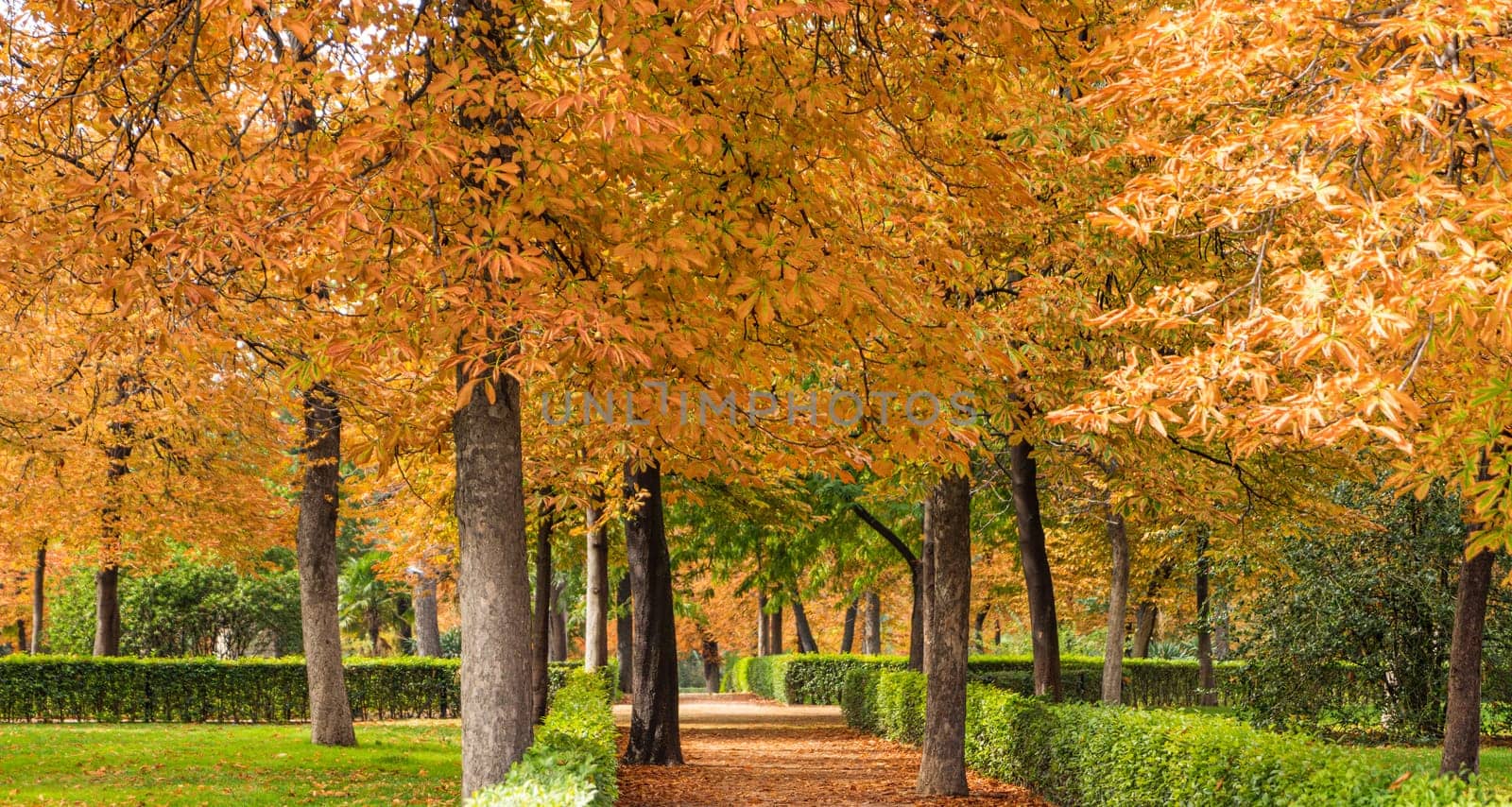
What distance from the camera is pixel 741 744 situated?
1828 cm

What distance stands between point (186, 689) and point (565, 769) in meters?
18.5

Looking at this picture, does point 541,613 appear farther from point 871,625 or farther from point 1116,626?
point 871,625

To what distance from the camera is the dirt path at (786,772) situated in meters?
12.0

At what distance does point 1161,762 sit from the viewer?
867 cm

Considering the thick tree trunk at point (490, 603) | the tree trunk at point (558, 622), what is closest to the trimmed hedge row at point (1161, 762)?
the thick tree trunk at point (490, 603)

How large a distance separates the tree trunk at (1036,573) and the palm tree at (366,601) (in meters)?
25.1

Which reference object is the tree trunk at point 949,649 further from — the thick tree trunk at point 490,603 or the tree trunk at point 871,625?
the tree trunk at point 871,625

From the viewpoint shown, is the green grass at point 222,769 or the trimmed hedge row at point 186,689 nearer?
the green grass at point 222,769

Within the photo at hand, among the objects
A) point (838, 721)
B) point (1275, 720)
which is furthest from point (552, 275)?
point (838, 721)

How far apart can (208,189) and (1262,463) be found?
9.80 m

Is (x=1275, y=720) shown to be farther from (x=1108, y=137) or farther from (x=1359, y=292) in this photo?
(x=1359, y=292)

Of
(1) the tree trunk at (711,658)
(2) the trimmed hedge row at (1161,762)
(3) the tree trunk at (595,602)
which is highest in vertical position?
(3) the tree trunk at (595,602)

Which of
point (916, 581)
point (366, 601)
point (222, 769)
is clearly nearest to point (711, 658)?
point (366, 601)

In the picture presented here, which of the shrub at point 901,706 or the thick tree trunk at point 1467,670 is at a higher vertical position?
the thick tree trunk at point 1467,670
